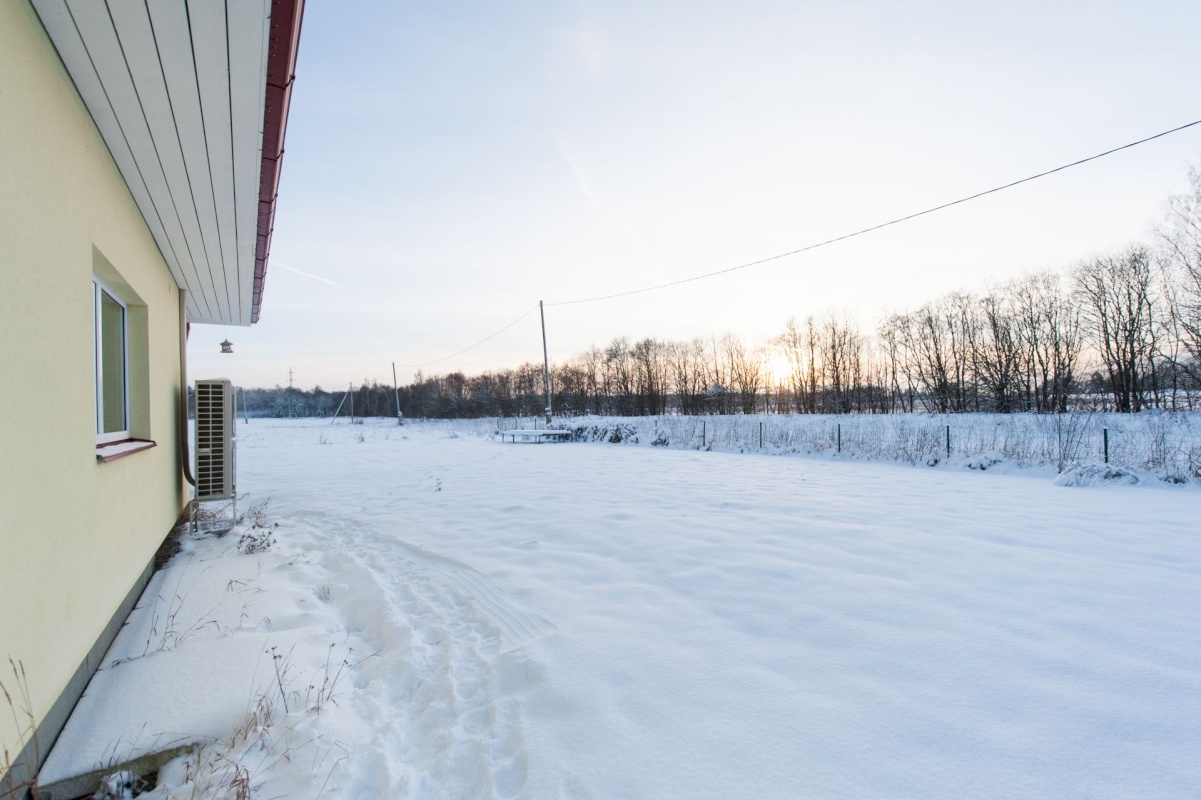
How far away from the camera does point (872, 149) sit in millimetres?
7961

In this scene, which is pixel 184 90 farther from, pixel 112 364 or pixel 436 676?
pixel 436 676

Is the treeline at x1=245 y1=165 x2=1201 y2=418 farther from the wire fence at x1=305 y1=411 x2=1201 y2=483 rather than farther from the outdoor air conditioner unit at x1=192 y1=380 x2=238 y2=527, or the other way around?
the outdoor air conditioner unit at x1=192 y1=380 x2=238 y2=527

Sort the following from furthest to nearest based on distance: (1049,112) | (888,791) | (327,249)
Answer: (327,249) → (1049,112) → (888,791)

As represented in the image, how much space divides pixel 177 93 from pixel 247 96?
0.31 metres

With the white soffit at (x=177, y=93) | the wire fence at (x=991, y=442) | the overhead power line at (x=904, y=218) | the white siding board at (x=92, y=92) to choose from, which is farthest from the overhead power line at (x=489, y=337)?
the white siding board at (x=92, y=92)

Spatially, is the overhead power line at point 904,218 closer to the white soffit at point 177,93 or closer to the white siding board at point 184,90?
the white soffit at point 177,93

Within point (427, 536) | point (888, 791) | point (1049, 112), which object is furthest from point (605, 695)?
point (1049, 112)

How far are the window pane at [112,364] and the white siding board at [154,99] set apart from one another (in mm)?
850

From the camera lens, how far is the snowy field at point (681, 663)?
1.77 meters

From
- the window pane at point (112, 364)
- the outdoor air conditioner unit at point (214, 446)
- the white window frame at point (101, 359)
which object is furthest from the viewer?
the outdoor air conditioner unit at point (214, 446)

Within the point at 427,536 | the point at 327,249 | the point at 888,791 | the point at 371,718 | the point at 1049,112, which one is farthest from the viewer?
the point at 327,249

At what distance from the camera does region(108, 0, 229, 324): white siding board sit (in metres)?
1.83

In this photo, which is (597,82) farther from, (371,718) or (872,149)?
(371,718)

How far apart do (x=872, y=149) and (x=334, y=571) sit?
9.27m
